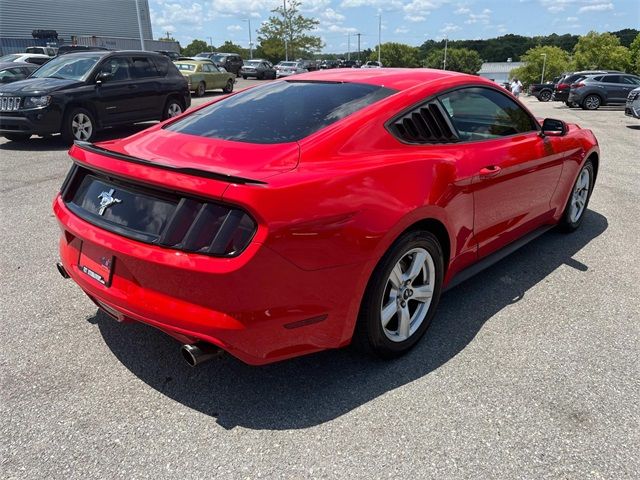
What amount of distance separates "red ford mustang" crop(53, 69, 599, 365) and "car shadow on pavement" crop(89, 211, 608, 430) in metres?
0.18

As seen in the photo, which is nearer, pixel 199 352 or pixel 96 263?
pixel 199 352

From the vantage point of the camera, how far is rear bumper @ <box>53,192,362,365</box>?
2.12 m

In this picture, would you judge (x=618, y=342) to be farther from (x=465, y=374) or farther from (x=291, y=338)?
(x=291, y=338)

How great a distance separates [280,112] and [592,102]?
927 inches

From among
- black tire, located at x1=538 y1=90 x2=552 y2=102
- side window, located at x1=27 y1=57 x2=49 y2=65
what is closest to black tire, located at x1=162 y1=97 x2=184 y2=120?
side window, located at x1=27 y1=57 x2=49 y2=65

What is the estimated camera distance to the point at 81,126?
30.7ft

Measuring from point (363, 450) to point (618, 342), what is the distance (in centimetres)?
192

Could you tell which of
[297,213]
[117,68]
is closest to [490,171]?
[297,213]

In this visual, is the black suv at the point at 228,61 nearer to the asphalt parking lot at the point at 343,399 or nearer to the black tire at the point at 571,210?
the black tire at the point at 571,210

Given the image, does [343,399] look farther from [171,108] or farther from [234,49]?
[234,49]

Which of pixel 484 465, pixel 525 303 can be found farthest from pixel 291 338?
pixel 525 303

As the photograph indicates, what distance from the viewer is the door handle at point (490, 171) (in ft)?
10.5

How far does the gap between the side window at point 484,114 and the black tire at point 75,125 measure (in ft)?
25.3

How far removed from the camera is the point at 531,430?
240cm
